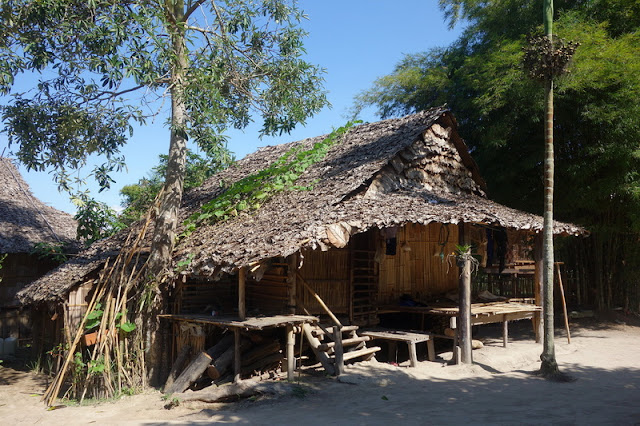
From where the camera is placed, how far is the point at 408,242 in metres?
11.8

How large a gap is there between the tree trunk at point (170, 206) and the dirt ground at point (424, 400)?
3.37 feet

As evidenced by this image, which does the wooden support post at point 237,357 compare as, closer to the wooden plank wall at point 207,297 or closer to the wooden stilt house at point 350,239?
the wooden stilt house at point 350,239

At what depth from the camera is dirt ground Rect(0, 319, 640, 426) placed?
261 inches

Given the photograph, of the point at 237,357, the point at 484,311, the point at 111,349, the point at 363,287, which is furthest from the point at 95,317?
the point at 484,311

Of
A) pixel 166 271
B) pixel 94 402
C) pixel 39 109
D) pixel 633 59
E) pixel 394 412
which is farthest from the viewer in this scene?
pixel 633 59

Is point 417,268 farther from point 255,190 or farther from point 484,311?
point 255,190

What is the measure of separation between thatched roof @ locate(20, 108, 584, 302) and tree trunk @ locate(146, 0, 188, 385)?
1.36 ft

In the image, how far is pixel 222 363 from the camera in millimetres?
8844

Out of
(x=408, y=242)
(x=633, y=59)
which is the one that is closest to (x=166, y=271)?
(x=408, y=242)

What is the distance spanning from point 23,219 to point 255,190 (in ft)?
24.5

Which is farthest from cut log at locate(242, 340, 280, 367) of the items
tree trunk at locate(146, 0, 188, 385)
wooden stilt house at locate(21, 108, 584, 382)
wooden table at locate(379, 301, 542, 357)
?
wooden table at locate(379, 301, 542, 357)

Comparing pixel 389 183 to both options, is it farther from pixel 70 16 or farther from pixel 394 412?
pixel 70 16

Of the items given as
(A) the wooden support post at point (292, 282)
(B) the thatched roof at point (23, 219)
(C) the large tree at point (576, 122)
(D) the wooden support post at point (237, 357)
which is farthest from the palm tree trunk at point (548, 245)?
(B) the thatched roof at point (23, 219)

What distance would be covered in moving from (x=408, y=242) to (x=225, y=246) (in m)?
4.78
